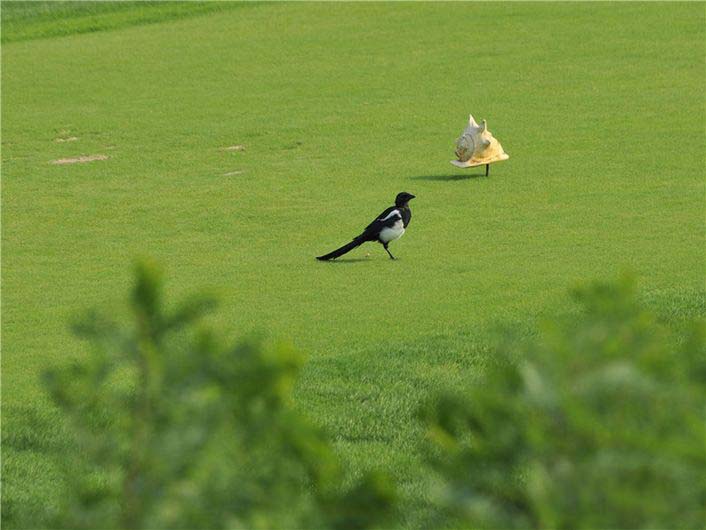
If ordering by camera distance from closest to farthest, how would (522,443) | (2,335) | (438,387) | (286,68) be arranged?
(522,443) < (438,387) < (2,335) < (286,68)

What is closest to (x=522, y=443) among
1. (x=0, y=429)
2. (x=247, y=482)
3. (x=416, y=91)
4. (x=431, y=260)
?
(x=247, y=482)

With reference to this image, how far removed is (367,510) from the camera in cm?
196

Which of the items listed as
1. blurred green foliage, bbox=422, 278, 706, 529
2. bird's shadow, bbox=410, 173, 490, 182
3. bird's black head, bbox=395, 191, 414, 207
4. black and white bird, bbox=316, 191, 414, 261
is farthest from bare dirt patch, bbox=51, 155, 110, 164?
blurred green foliage, bbox=422, 278, 706, 529

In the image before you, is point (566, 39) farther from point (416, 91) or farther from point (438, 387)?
point (438, 387)

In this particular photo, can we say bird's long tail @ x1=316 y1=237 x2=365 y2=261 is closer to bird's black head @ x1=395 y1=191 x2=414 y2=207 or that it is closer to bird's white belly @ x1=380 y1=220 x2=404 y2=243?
bird's white belly @ x1=380 y1=220 x2=404 y2=243

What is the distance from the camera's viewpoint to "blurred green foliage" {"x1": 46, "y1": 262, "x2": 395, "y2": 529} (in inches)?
74.0

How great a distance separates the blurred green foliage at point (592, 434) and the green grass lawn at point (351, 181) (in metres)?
0.77

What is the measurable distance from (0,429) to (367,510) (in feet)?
17.9

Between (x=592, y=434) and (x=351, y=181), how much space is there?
39.7 ft

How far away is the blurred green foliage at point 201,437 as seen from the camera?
1.88 meters

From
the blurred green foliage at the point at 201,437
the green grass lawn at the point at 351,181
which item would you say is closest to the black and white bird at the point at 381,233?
the green grass lawn at the point at 351,181

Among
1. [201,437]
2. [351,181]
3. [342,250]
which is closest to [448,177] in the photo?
[351,181]

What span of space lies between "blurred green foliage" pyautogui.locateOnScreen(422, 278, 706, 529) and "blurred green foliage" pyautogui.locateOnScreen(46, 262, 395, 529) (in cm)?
18

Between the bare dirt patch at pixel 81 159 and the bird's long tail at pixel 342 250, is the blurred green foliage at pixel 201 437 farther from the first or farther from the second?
the bare dirt patch at pixel 81 159
